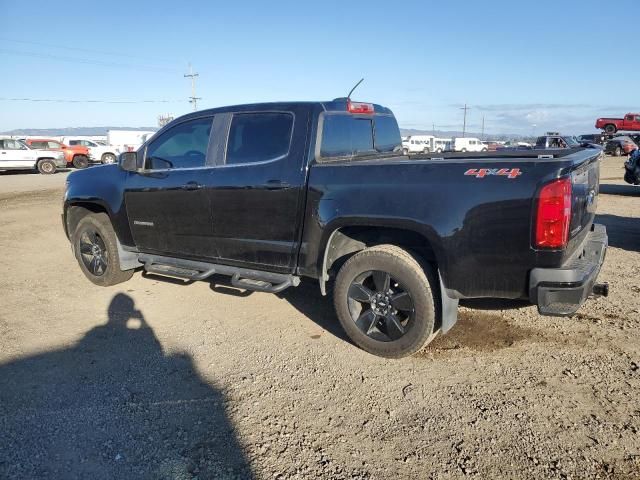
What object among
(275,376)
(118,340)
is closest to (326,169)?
(275,376)

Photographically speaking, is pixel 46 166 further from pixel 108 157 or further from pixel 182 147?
pixel 182 147

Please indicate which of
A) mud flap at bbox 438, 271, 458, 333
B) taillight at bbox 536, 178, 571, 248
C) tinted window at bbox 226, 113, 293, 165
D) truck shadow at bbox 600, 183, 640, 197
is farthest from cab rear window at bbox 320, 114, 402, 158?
truck shadow at bbox 600, 183, 640, 197

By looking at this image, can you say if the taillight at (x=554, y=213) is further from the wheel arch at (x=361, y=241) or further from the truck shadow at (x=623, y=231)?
the truck shadow at (x=623, y=231)

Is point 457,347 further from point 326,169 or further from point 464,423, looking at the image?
point 326,169

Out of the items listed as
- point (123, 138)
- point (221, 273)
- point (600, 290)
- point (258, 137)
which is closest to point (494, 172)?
point (600, 290)

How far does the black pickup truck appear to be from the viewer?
3.03 meters

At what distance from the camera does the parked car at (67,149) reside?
25.4 meters

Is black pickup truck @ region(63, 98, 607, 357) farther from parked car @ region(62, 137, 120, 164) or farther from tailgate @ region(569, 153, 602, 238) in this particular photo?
parked car @ region(62, 137, 120, 164)

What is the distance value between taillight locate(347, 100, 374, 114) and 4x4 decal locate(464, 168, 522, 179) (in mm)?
1587

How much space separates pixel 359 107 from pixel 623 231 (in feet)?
19.5

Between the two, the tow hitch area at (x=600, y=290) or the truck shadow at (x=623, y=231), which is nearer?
the tow hitch area at (x=600, y=290)

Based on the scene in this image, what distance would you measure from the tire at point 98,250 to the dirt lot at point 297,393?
1.50 ft

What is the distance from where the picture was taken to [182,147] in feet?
15.8

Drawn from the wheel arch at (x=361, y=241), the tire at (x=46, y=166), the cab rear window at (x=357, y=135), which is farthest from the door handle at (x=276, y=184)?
the tire at (x=46, y=166)
